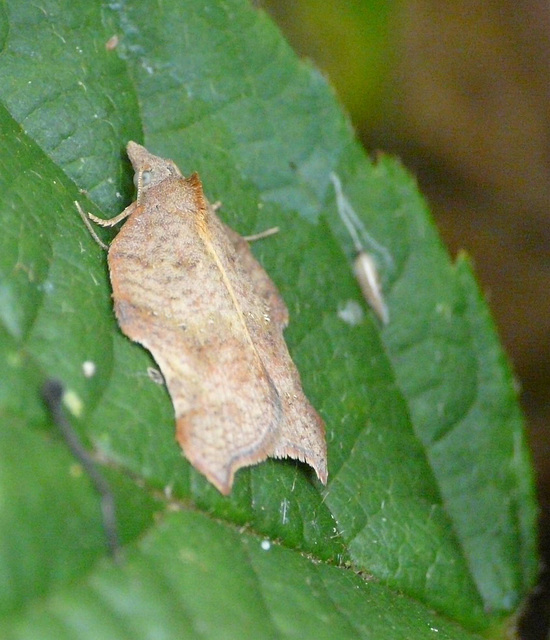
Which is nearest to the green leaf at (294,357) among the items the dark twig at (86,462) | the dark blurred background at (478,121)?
the dark twig at (86,462)

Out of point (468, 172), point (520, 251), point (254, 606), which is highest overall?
point (254, 606)

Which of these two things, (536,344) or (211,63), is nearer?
(211,63)

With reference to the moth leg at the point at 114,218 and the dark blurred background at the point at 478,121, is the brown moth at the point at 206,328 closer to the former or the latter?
the moth leg at the point at 114,218

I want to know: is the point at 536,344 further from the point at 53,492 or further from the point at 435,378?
the point at 53,492

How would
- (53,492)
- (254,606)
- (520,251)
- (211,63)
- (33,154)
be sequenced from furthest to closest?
(520,251), (211,63), (33,154), (254,606), (53,492)

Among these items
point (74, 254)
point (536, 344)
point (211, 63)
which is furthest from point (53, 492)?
point (536, 344)

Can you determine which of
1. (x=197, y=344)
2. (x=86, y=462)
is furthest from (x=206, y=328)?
(x=86, y=462)

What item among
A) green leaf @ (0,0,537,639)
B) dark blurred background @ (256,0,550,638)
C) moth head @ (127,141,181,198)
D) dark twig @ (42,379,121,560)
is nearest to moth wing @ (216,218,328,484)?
green leaf @ (0,0,537,639)

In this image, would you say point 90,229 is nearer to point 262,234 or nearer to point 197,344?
point 197,344
